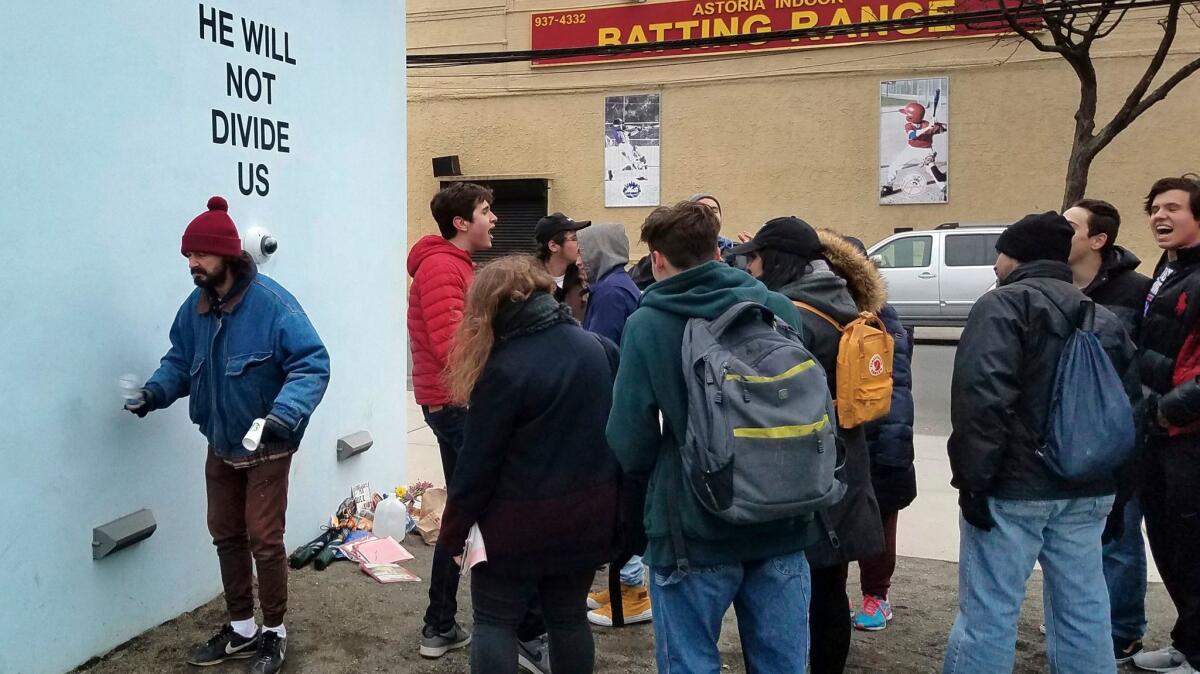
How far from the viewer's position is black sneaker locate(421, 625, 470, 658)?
3803 millimetres

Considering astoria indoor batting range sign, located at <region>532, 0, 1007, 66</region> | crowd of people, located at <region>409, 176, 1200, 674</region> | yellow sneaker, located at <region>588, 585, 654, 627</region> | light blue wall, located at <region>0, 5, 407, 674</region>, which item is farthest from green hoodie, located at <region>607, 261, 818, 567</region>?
astoria indoor batting range sign, located at <region>532, 0, 1007, 66</region>

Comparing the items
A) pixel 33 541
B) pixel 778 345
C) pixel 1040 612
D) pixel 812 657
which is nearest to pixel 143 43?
pixel 33 541

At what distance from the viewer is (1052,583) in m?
3.06

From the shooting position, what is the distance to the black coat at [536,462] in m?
2.62

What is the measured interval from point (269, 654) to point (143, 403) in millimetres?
1080

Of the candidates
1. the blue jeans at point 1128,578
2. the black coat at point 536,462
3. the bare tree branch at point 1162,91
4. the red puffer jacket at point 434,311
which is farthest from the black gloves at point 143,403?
the bare tree branch at point 1162,91

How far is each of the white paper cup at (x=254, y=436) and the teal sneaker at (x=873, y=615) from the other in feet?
8.61

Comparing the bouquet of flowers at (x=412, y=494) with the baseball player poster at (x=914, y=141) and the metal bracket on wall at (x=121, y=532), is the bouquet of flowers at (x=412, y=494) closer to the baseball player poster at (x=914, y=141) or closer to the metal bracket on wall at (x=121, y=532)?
the metal bracket on wall at (x=121, y=532)

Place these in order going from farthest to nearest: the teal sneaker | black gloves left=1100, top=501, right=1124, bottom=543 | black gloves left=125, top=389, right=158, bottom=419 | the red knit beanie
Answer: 1. the teal sneaker
2. black gloves left=125, top=389, right=158, bottom=419
3. the red knit beanie
4. black gloves left=1100, top=501, right=1124, bottom=543

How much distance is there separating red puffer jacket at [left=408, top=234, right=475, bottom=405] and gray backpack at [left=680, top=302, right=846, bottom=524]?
169 centimetres

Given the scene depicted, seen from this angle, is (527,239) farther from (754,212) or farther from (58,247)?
(58,247)

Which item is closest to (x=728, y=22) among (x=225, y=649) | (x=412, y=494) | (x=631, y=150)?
(x=631, y=150)

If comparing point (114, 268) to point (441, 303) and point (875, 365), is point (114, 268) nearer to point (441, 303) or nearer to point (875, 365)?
point (441, 303)

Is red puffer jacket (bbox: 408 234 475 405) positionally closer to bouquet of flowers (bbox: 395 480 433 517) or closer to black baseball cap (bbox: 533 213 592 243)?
black baseball cap (bbox: 533 213 592 243)
